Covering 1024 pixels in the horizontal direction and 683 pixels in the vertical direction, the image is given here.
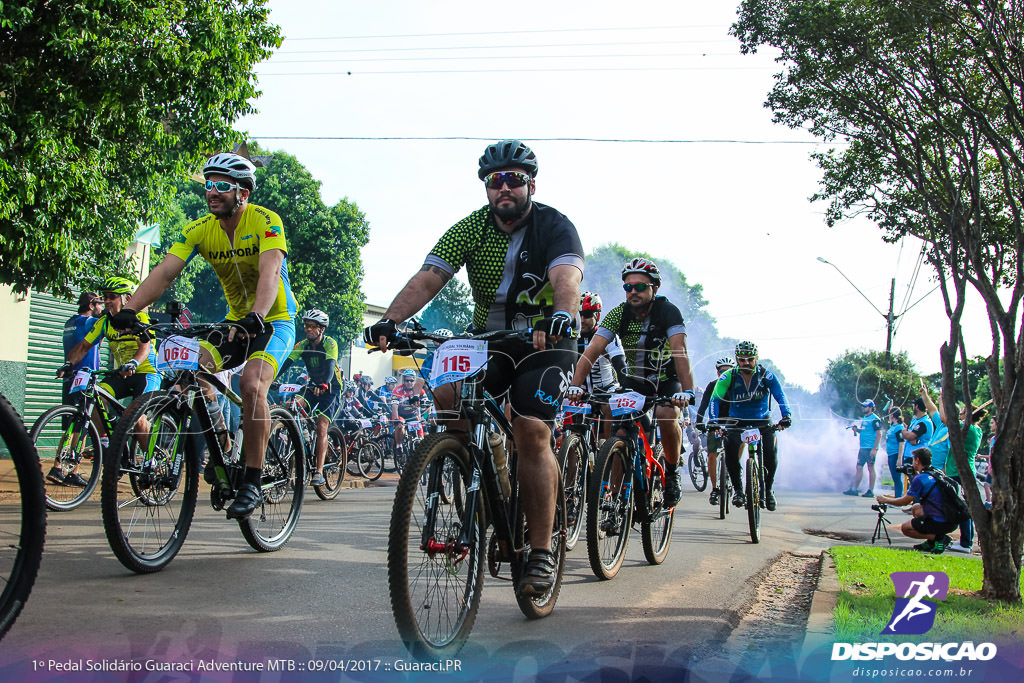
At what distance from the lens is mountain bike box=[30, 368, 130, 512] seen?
7.28 m

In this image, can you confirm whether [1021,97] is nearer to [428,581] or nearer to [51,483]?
[428,581]

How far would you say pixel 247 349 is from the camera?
5402 millimetres

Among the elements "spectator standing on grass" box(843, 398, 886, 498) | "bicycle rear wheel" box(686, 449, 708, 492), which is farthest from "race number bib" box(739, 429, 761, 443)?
"spectator standing on grass" box(843, 398, 886, 498)

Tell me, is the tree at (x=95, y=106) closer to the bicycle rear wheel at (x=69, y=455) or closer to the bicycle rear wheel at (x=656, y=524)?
the bicycle rear wheel at (x=69, y=455)

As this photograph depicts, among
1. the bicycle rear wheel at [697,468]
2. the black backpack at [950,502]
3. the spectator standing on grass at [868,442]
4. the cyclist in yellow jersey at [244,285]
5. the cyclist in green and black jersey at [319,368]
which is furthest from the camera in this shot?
the spectator standing on grass at [868,442]

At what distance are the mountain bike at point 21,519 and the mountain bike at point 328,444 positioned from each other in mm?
6595

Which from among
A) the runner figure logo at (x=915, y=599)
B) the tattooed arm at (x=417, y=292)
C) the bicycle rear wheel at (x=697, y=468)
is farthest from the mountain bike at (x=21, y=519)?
the bicycle rear wheel at (x=697, y=468)

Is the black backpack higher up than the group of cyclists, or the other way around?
the group of cyclists

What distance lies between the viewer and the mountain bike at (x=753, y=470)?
28.1 ft

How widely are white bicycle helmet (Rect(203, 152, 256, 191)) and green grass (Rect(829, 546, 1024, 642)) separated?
4.17 meters

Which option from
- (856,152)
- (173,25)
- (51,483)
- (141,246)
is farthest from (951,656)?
(141,246)

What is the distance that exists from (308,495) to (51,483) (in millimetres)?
3605

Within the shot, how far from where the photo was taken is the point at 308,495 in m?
10.6

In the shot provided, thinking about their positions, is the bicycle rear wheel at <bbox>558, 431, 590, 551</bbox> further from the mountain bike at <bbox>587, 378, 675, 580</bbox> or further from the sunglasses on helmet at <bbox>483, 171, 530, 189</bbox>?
the sunglasses on helmet at <bbox>483, 171, 530, 189</bbox>
